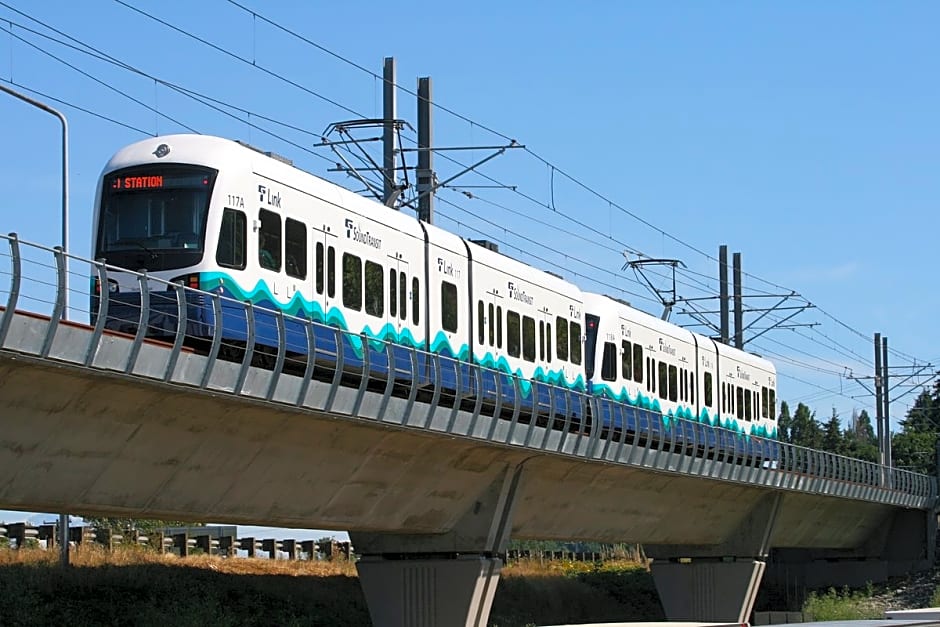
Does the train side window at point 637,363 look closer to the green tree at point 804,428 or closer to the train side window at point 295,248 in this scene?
the train side window at point 295,248

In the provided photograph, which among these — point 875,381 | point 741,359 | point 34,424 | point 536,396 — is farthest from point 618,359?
point 875,381

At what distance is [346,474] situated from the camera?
2755cm

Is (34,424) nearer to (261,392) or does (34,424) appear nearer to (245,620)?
(261,392)

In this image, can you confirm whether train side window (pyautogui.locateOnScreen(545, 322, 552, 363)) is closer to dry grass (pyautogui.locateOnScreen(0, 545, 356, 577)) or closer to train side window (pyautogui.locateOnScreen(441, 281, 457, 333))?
train side window (pyautogui.locateOnScreen(441, 281, 457, 333))

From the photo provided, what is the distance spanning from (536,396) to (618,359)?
9081 mm

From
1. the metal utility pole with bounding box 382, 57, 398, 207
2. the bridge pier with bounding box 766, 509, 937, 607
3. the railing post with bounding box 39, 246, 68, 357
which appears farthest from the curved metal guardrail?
the bridge pier with bounding box 766, 509, 937, 607

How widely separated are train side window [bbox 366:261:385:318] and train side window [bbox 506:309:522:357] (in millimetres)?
6134

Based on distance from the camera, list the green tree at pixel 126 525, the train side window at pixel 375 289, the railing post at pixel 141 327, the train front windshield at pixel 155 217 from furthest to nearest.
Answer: the green tree at pixel 126 525
the train side window at pixel 375 289
the train front windshield at pixel 155 217
the railing post at pixel 141 327

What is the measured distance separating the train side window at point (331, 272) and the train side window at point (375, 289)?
1180 mm

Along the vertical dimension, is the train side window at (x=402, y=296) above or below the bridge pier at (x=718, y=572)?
above

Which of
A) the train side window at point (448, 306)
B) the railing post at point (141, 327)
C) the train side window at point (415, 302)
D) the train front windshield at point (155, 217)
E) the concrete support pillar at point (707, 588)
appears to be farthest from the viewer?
the concrete support pillar at point (707, 588)

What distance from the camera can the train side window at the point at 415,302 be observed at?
2925 centimetres

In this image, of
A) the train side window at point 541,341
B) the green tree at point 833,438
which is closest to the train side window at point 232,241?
the train side window at point 541,341

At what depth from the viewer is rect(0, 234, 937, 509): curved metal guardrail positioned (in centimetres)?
1895
